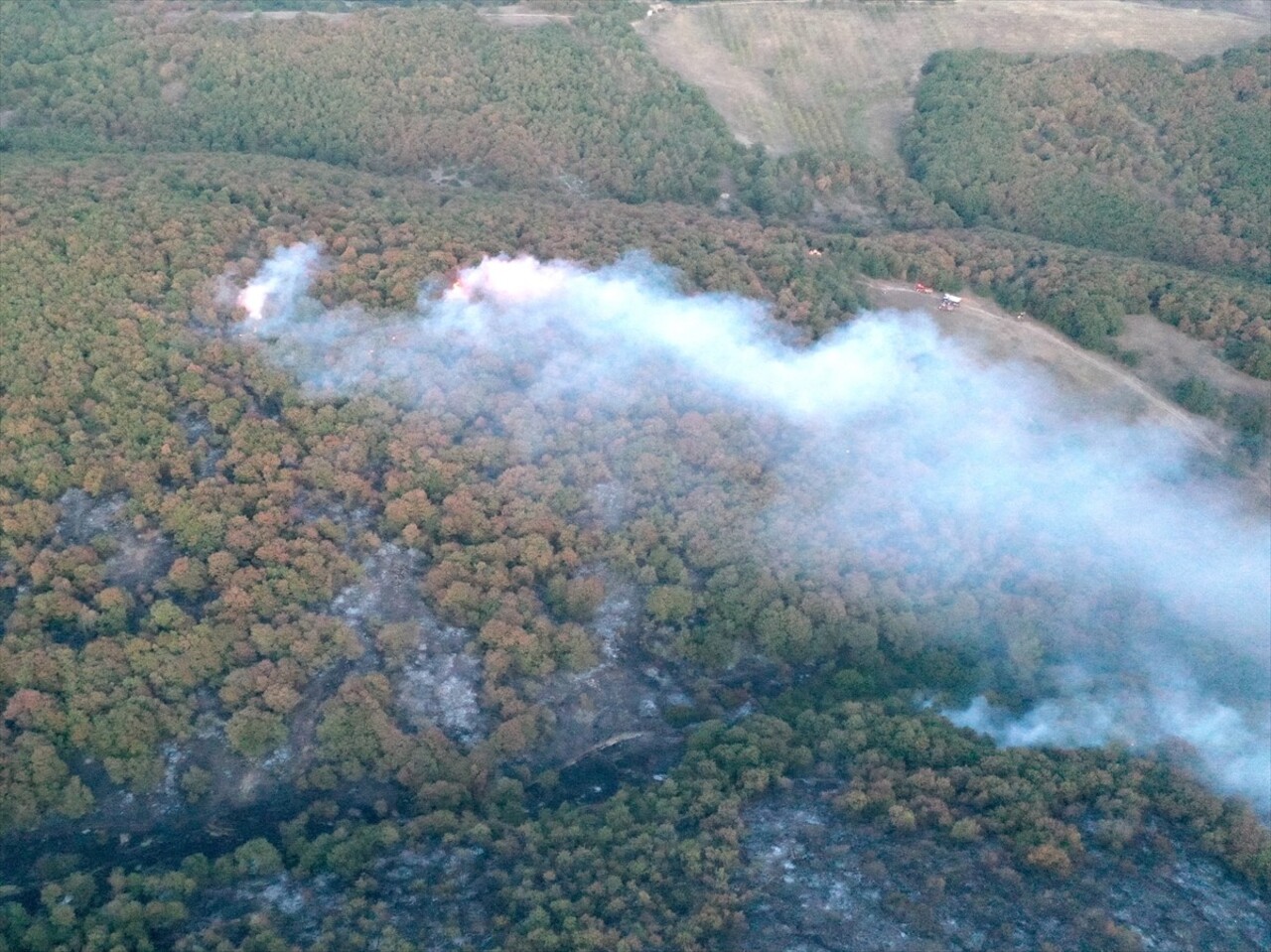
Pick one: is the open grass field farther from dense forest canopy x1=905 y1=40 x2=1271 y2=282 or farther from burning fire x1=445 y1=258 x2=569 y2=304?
burning fire x1=445 y1=258 x2=569 y2=304

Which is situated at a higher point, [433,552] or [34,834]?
[433,552]

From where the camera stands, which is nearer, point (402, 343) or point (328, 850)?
point (328, 850)

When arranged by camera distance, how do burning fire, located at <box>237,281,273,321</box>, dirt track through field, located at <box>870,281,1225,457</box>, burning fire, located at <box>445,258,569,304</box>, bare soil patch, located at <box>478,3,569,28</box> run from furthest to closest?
bare soil patch, located at <box>478,3,569,28</box>
dirt track through field, located at <box>870,281,1225,457</box>
burning fire, located at <box>445,258,569,304</box>
burning fire, located at <box>237,281,273,321</box>

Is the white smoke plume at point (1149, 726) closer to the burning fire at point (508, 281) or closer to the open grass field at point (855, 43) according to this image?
the burning fire at point (508, 281)

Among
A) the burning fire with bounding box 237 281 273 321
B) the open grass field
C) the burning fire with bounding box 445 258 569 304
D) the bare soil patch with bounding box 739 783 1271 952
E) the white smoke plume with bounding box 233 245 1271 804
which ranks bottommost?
the bare soil patch with bounding box 739 783 1271 952

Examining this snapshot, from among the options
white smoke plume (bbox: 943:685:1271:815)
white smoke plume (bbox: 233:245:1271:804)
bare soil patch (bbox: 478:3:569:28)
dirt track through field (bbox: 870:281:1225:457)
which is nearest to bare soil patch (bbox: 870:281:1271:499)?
dirt track through field (bbox: 870:281:1225:457)

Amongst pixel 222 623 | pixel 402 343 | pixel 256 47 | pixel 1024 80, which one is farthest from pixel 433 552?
pixel 1024 80

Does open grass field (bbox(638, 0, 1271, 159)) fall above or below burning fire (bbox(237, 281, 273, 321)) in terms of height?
above

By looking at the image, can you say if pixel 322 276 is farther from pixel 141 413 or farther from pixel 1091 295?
pixel 1091 295
